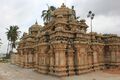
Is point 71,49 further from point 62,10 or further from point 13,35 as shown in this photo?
point 13,35

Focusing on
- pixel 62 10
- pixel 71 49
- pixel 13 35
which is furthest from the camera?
pixel 13 35

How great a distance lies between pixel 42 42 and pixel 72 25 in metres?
3.48

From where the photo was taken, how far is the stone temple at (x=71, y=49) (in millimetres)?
17266

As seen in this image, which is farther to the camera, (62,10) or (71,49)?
(62,10)

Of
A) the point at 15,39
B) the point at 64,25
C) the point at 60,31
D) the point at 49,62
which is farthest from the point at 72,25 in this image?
the point at 15,39

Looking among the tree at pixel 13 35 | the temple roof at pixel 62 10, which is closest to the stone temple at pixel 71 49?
the temple roof at pixel 62 10

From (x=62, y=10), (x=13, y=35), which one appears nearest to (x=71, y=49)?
(x=62, y=10)

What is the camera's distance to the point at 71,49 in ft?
58.1

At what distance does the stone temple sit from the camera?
1727 cm

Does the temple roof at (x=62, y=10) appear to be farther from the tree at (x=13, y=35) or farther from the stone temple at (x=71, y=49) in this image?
the tree at (x=13, y=35)

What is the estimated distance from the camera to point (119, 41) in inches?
872

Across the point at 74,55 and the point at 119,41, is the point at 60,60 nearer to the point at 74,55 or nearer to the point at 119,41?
the point at 74,55

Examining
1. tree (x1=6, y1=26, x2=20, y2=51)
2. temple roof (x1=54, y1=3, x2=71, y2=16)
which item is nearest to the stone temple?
A: temple roof (x1=54, y1=3, x2=71, y2=16)

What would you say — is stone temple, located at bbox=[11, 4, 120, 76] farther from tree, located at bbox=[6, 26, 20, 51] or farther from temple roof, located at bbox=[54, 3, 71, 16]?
tree, located at bbox=[6, 26, 20, 51]
